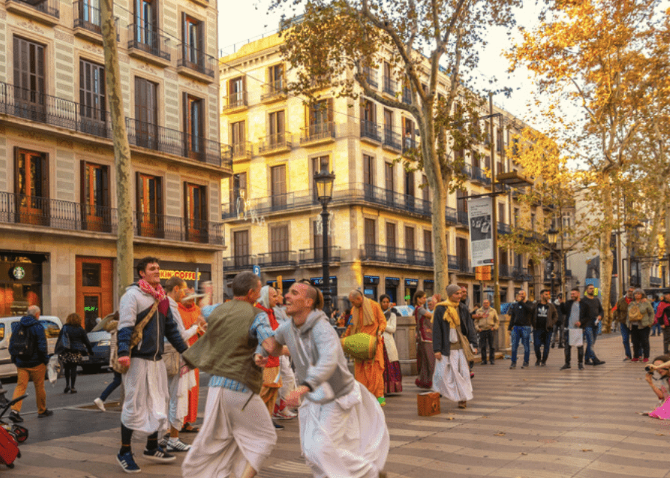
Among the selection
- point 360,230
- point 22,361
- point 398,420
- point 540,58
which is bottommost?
point 398,420

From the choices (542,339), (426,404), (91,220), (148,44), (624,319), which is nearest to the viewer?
(426,404)

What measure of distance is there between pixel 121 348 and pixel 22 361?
4876 millimetres

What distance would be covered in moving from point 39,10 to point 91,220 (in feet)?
23.9

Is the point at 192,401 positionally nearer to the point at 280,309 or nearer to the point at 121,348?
the point at 280,309

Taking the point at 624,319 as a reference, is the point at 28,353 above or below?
above

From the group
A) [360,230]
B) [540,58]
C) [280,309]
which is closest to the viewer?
[280,309]

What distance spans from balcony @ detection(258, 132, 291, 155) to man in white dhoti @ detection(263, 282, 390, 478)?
1543 inches

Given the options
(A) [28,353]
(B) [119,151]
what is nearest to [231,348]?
(A) [28,353]

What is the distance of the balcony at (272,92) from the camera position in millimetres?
43750

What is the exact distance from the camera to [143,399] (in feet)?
21.9

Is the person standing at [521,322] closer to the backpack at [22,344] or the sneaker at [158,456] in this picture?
the backpack at [22,344]

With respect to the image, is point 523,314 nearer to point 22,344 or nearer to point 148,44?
point 22,344

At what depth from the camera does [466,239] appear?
174ft

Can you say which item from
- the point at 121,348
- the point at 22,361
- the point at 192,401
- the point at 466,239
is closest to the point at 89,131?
the point at 22,361
